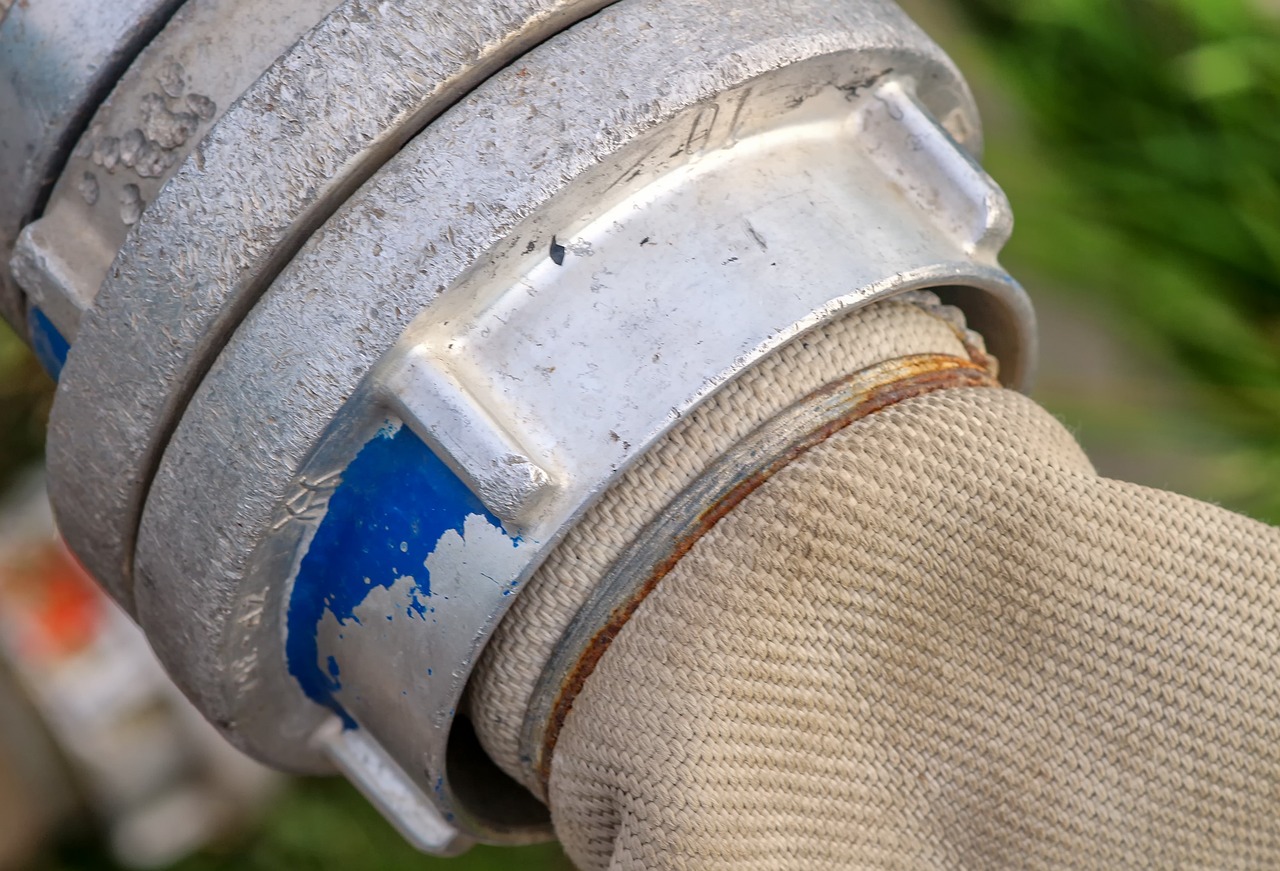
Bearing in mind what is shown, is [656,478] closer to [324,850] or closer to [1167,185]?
[324,850]

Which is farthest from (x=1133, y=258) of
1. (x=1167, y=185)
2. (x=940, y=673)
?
(x=940, y=673)

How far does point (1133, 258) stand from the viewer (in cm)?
223

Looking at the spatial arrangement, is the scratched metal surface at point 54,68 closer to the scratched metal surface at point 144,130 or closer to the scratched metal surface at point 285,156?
the scratched metal surface at point 144,130

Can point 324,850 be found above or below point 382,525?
below

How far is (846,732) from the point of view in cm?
69

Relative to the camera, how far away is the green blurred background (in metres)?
2.10

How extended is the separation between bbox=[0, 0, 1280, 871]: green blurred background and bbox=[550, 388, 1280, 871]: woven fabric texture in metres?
1.44

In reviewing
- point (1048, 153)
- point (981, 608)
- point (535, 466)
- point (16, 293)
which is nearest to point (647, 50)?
point (535, 466)

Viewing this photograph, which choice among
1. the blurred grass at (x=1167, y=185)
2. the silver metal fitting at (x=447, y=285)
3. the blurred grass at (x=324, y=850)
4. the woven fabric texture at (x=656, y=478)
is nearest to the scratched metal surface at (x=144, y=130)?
the silver metal fitting at (x=447, y=285)

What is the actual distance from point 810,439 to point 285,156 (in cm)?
32

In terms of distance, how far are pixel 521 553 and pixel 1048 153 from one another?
2.03 metres

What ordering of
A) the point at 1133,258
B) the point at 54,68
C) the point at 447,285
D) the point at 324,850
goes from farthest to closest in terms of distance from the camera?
the point at 1133,258
the point at 324,850
the point at 54,68
the point at 447,285

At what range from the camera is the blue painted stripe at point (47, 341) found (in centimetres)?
81

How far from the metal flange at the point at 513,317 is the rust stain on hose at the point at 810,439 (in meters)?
0.05
